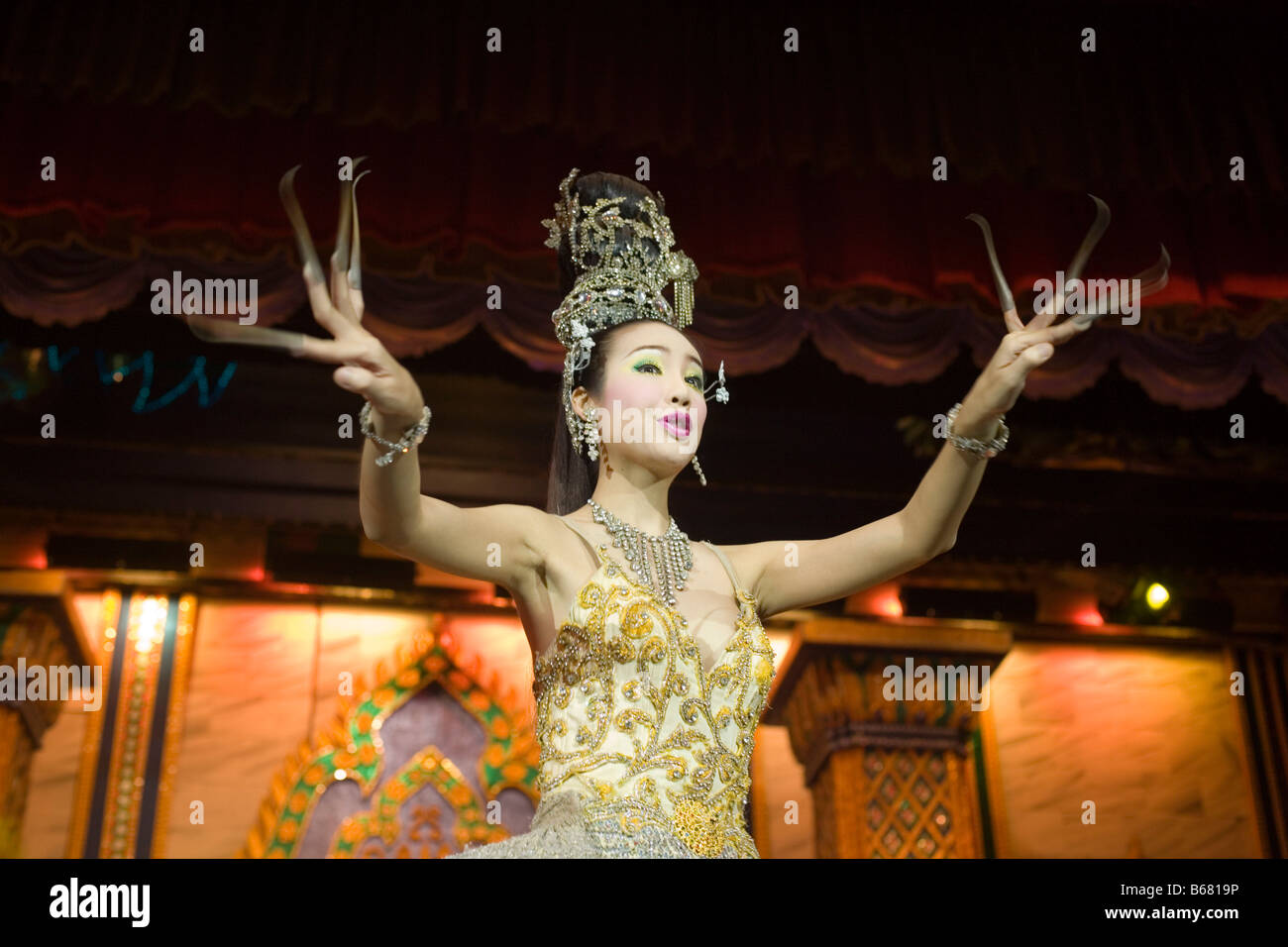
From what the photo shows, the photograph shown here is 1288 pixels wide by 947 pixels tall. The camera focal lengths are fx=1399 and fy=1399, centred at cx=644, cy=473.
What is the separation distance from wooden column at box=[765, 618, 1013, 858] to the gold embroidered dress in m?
3.01

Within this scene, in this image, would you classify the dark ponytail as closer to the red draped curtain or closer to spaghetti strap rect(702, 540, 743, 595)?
spaghetti strap rect(702, 540, 743, 595)

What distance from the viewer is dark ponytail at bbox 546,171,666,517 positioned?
2691 millimetres

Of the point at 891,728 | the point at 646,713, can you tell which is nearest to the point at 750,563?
the point at 646,713

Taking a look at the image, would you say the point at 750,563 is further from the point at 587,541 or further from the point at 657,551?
the point at 587,541

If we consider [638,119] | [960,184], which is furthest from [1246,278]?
[638,119]

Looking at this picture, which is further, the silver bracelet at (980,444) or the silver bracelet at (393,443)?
the silver bracelet at (980,444)

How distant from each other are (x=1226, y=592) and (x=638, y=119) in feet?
12.1

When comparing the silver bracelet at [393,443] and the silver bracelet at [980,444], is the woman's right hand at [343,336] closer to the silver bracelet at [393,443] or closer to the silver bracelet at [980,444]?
the silver bracelet at [393,443]

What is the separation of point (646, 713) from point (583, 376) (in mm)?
710

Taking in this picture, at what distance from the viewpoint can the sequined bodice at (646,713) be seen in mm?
2268

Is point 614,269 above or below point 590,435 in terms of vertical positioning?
above

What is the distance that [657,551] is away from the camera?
2.57 metres

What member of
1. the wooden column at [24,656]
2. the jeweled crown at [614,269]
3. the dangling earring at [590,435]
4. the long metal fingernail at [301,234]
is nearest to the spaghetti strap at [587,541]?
the dangling earring at [590,435]

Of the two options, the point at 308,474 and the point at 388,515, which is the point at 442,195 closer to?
the point at 308,474
